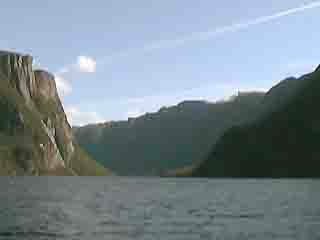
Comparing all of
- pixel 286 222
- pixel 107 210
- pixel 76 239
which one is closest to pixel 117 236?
pixel 76 239

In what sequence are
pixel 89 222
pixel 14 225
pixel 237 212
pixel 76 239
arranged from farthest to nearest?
pixel 237 212
pixel 89 222
pixel 14 225
pixel 76 239

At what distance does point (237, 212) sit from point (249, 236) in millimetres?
29561

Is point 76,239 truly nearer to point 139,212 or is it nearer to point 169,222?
point 169,222

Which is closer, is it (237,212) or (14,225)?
(14,225)

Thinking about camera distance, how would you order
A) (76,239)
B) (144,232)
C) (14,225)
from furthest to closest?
(14,225), (144,232), (76,239)

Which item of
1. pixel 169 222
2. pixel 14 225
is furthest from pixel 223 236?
pixel 14 225

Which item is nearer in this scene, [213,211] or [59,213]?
[59,213]

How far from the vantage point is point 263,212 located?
8256 cm

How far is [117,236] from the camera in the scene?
52531 mm

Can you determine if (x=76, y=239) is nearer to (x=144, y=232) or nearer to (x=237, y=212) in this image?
(x=144, y=232)

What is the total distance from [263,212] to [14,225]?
39403 mm

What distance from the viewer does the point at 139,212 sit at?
3201 inches

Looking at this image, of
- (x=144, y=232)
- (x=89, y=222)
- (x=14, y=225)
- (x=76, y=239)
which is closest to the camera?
(x=76, y=239)

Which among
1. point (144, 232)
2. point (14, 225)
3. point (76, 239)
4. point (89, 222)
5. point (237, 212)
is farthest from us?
point (237, 212)
